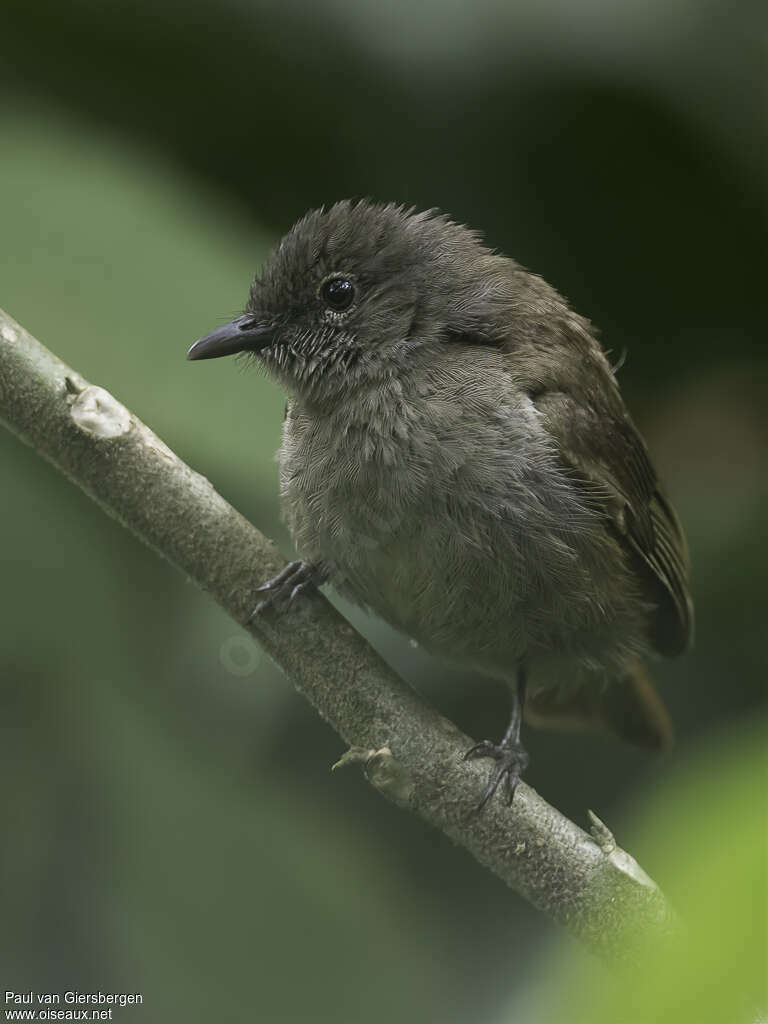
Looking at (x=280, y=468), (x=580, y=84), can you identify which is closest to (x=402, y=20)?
(x=580, y=84)

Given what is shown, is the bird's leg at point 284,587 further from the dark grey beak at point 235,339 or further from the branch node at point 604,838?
the branch node at point 604,838

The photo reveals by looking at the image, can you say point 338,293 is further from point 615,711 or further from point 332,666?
point 615,711

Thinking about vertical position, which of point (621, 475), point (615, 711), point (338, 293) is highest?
point (621, 475)

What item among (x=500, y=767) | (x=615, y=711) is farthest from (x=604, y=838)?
(x=615, y=711)

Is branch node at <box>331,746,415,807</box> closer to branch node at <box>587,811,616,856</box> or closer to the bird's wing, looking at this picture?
branch node at <box>587,811,616,856</box>

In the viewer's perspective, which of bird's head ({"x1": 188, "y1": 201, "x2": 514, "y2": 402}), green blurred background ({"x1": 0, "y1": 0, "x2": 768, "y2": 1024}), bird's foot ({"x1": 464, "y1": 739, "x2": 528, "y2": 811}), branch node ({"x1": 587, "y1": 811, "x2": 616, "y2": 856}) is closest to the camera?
branch node ({"x1": 587, "y1": 811, "x2": 616, "y2": 856})

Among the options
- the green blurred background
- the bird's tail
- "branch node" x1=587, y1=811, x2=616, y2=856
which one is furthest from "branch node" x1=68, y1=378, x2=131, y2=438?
the bird's tail
